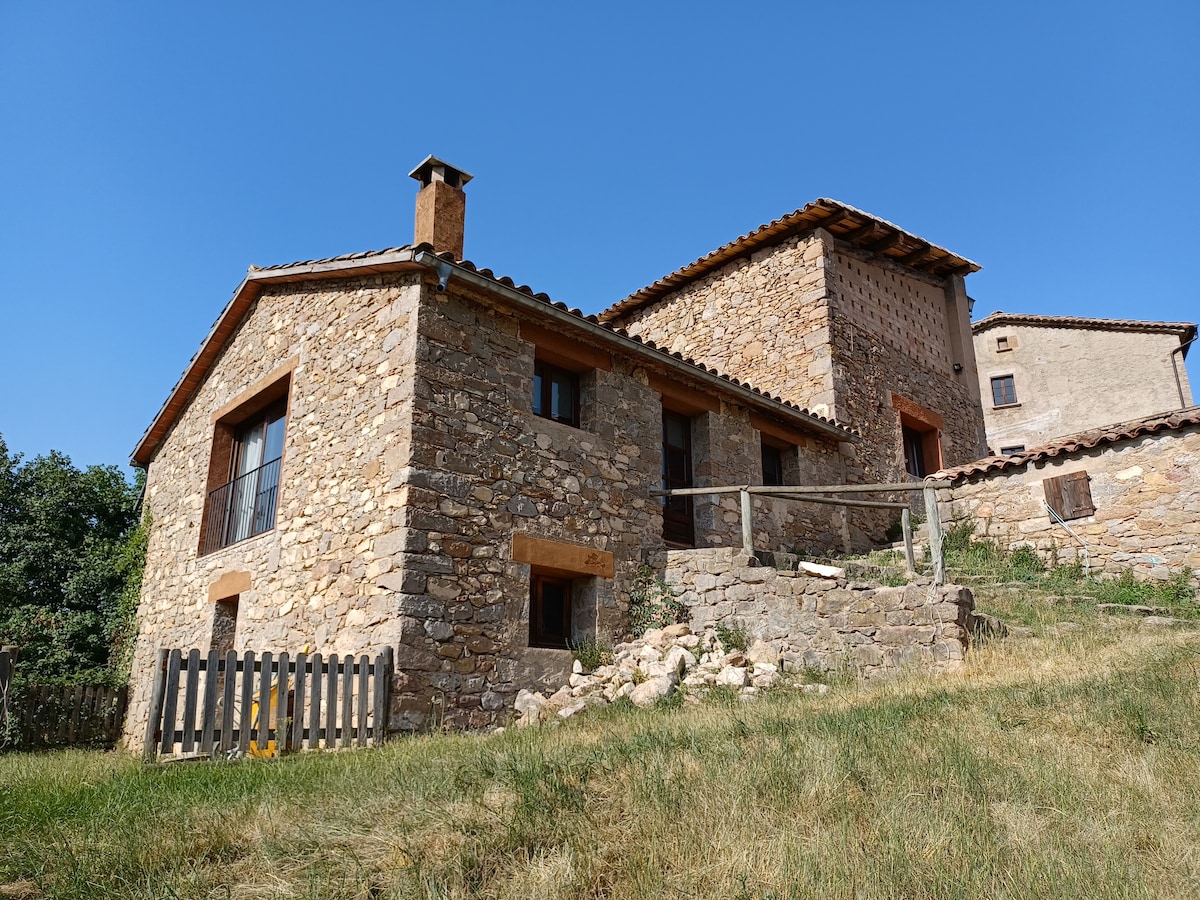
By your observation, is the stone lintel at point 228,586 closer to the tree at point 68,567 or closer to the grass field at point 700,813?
the tree at point 68,567

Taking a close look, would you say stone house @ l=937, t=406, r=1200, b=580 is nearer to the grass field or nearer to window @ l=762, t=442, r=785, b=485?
window @ l=762, t=442, r=785, b=485

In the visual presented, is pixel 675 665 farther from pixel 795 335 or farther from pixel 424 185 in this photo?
pixel 795 335

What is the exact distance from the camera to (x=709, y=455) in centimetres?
1089

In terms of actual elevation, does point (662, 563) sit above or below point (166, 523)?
below

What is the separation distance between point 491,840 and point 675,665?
15.3ft

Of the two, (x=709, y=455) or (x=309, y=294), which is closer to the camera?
(x=309, y=294)

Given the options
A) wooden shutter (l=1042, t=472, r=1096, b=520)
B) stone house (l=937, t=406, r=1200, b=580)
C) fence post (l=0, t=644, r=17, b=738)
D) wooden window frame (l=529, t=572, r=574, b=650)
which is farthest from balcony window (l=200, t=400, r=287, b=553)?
wooden shutter (l=1042, t=472, r=1096, b=520)

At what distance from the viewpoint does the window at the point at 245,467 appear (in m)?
10.3

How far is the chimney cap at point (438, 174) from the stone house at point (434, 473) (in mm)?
24

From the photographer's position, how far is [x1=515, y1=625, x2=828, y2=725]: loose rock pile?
779 cm

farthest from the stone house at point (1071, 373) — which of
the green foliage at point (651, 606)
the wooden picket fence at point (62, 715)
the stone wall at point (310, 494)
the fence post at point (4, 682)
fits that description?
the fence post at point (4, 682)

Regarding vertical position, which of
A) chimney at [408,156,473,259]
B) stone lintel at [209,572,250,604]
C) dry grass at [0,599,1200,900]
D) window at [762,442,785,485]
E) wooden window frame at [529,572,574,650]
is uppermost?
chimney at [408,156,473,259]

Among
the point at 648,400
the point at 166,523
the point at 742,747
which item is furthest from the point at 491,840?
the point at 166,523

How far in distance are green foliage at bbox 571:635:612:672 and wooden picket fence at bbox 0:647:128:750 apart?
21.4ft
